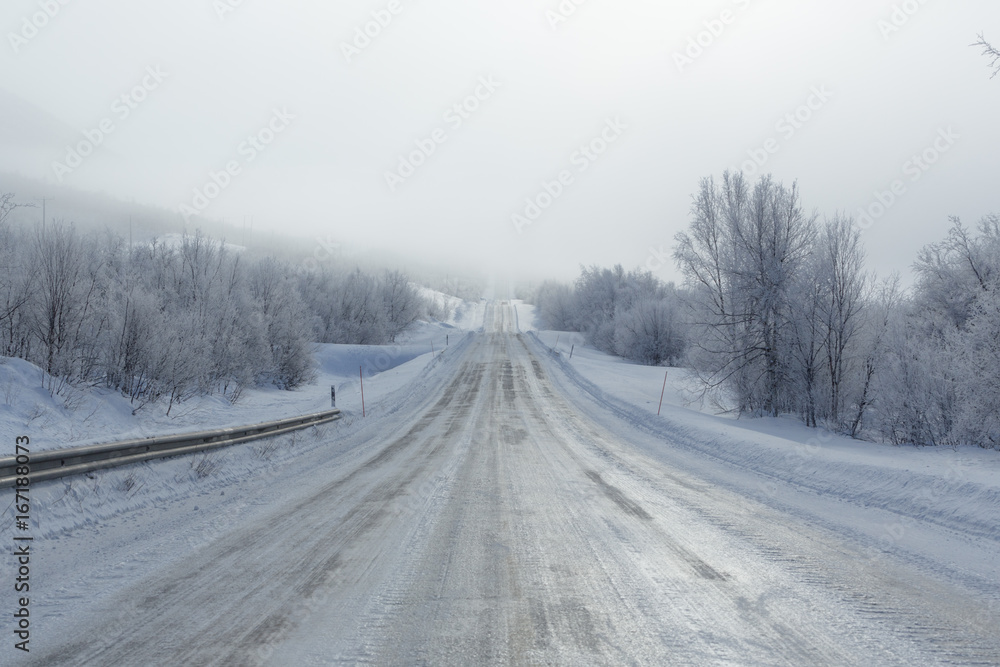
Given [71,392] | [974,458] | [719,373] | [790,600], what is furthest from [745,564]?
[719,373]

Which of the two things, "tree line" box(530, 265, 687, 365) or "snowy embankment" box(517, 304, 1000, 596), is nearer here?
"snowy embankment" box(517, 304, 1000, 596)

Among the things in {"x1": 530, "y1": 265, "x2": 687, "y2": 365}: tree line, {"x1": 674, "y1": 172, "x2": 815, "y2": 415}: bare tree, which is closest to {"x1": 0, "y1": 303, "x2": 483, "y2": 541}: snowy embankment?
{"x1": 674, "y1": 172, "x2": 815, "y2": 415}: bare tree

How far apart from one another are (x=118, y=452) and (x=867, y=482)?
10.7 m

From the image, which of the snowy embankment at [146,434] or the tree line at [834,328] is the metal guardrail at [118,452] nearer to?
the snowy embankment at [146,434]

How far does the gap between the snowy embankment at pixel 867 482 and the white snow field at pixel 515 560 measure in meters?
0.05

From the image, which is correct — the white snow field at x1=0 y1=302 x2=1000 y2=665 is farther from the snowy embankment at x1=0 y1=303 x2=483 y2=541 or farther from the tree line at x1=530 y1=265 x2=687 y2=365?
the tree line at x1=530 y1=265 x2=687 y2=365

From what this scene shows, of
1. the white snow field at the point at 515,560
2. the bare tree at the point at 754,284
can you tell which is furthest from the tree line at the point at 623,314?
the white snow field at the point at 515,560

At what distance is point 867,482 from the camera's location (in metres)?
8.10

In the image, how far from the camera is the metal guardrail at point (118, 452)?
5.95 m

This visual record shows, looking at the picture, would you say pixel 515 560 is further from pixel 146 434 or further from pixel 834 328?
pixel 834 328

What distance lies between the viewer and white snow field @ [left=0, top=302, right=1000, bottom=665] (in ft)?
11.7

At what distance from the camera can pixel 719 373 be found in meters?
21.8

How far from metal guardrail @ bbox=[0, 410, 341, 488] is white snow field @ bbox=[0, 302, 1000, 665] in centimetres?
17

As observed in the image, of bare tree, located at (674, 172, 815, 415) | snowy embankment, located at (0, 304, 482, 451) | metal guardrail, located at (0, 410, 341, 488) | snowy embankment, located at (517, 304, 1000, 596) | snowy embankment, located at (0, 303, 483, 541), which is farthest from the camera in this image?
bare tree, located at (674, 172, 815, 415)
